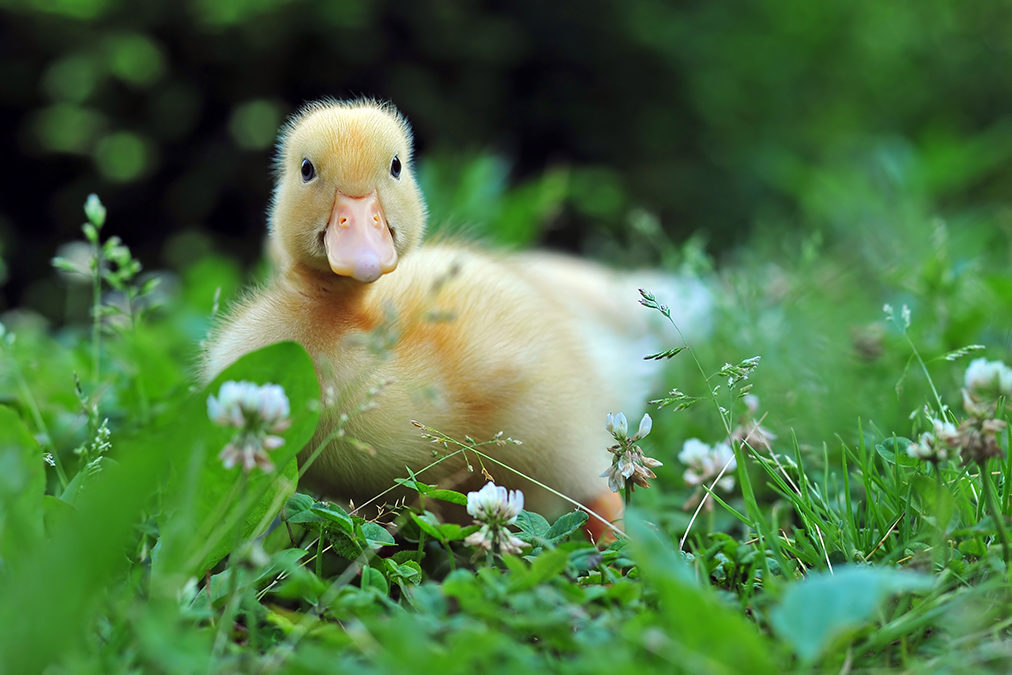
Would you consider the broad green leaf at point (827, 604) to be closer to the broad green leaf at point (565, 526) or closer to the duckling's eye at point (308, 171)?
the broad green leaf at point (565, 526)

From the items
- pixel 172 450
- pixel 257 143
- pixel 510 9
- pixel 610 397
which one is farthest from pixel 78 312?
pixel 172 450

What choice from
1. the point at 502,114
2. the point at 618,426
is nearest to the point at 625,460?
the point at 618,426

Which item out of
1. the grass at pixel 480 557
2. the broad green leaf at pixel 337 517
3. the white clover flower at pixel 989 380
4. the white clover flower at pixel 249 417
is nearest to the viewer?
the grass at pixel 480 557

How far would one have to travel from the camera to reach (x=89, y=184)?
404 cm

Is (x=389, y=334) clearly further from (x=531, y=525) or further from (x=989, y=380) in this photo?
(x=989, y=380)

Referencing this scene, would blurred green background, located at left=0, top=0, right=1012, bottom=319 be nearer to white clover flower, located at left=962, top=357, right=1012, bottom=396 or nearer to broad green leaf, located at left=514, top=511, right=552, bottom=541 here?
broad green leaf, located at left=514, top=511, right=552, bottom=541

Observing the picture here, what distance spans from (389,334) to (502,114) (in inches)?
133

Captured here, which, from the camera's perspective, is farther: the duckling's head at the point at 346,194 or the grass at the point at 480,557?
the duckling's head at the point at 346,194

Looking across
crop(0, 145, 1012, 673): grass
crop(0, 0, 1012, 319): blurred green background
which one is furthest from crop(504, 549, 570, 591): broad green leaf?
crop(0, 0, 1012, 319): blurred green background

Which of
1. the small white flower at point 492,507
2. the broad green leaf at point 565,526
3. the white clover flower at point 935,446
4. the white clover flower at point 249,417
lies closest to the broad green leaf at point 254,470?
the white clover flower at point 249,417

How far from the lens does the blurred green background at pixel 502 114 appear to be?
12.2 ft

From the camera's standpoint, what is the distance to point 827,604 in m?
0.88

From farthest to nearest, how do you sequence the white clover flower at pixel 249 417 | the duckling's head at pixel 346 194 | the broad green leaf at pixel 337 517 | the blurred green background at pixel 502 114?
the blurred green background at pixel 502 114, the duckling's head at pixel 346 194, the broad green leaf at pixel 337 517, the white clover flower at pixel 249 417

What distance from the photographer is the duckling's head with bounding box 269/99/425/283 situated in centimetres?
130
